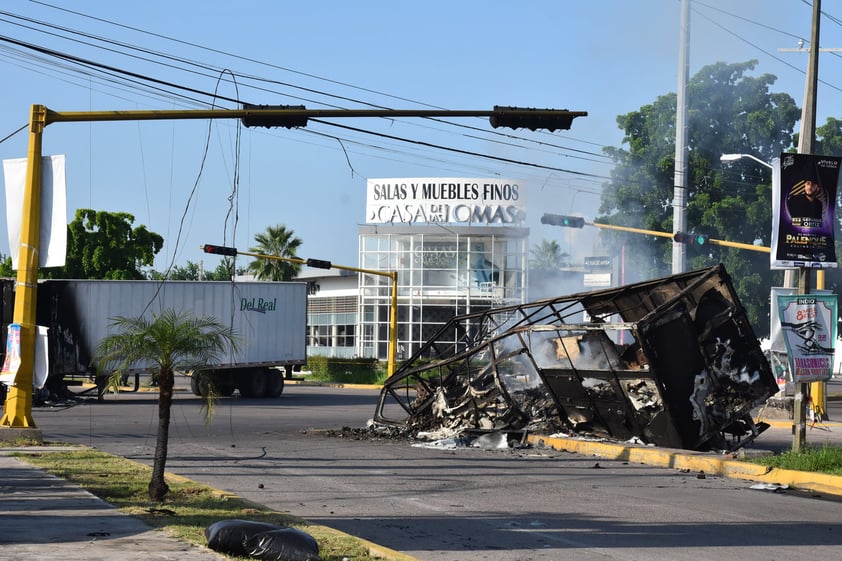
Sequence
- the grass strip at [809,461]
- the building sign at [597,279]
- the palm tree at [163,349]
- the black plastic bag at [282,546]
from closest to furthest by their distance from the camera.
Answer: the black plastic bag at [282,546]
the palm tree at [163,349]
the grass strip at [809,461]
the building sign at [597,279]

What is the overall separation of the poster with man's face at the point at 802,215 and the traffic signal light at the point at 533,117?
3784 mm

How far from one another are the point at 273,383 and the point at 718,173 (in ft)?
83.0

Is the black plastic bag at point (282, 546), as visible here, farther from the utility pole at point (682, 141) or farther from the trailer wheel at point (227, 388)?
the trailer wheel at point (227, 388)

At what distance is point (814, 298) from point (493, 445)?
633 centimetres

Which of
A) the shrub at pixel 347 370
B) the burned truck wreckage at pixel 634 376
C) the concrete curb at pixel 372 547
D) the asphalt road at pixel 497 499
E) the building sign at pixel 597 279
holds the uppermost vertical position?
the building sign at pixel 597 279

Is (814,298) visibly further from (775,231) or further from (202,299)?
(202,299)

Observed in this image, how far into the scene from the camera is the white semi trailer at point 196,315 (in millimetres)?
31984

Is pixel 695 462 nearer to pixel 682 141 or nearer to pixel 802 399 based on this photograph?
pixel 802 399

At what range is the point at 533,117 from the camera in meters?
17.9

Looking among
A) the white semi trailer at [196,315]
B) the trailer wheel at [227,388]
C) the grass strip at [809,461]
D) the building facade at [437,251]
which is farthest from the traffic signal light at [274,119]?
the building facade at [437,251]

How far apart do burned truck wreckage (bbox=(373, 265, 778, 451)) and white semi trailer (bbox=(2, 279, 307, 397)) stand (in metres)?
12.1

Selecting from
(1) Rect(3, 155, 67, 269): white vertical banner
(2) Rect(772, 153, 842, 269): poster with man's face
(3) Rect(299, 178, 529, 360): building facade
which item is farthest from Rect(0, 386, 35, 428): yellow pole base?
(3) Rect(299, 178, 529, 360): building facade

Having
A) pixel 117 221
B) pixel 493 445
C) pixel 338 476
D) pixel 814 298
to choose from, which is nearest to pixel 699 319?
pixel 814 298

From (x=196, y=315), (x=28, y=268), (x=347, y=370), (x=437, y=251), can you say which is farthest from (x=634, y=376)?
(x=437, y=251)
